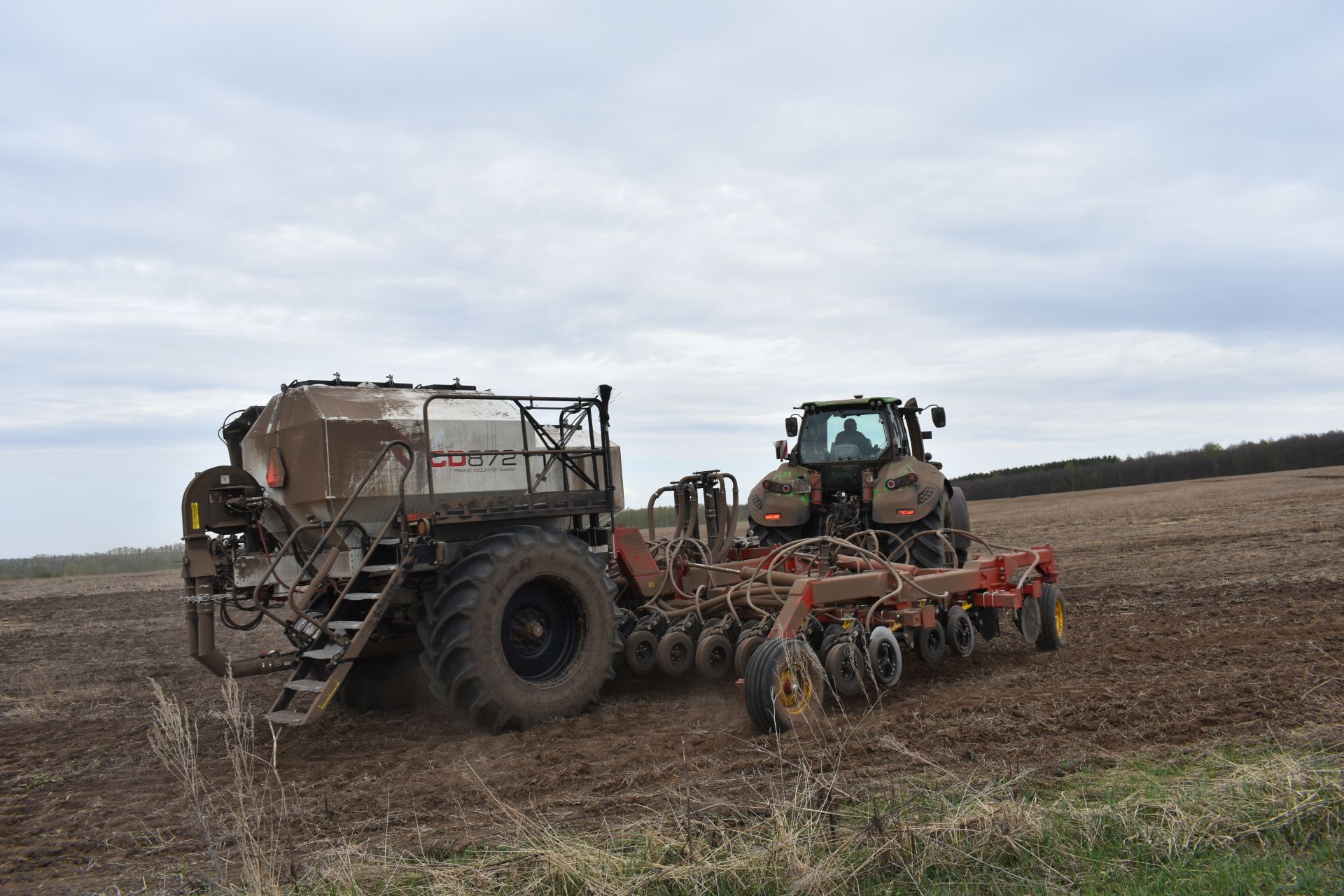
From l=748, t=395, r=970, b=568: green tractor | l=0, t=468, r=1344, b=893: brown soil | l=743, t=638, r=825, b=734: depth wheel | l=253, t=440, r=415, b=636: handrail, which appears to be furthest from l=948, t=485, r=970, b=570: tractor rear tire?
l=253, t=440, r=415, b=636: handrail

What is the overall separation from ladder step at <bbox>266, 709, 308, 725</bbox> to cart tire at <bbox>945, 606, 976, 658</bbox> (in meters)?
4.72

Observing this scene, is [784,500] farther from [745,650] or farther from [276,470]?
[276,470]

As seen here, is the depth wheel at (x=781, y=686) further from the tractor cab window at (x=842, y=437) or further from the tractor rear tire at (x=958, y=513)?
the tractor rear tire at (x=958, y=513)

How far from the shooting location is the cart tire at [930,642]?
24.5 feet

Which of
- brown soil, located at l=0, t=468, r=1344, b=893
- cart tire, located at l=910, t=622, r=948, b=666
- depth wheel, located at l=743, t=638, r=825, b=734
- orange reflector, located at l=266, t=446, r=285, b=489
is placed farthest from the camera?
cart tire, located at l=910, t=622, r=948, b=666

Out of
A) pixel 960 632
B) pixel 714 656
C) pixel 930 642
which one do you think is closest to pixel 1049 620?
pixel 960 632

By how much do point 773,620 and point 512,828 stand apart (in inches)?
122

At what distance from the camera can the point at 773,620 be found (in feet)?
23.3

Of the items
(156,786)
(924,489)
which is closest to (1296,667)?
(924,489)

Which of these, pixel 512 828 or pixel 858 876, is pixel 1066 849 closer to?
pixel 858 876

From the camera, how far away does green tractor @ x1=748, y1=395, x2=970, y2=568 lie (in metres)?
9.01

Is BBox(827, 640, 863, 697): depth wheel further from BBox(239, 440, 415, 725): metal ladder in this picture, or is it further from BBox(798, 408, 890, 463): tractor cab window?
BBox(798, 408, 890, 463): tractor cab window

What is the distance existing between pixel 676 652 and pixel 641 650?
0.99ft

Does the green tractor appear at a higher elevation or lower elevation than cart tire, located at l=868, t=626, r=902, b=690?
higher
